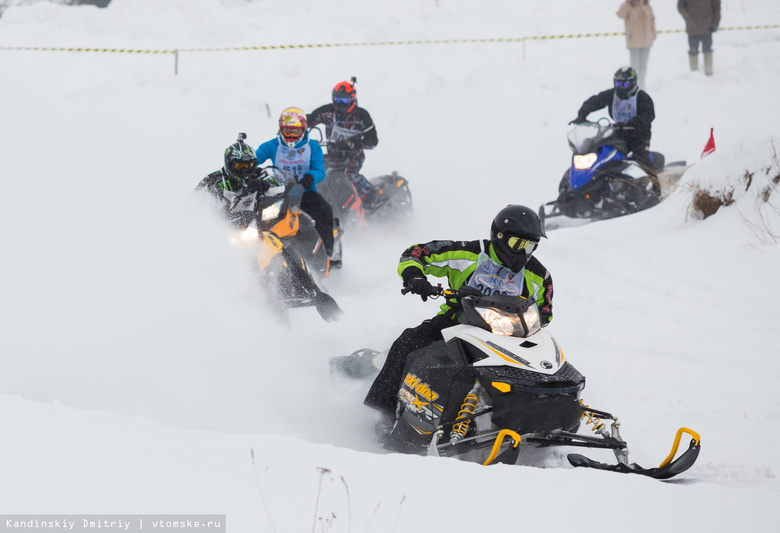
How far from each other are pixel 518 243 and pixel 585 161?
5.84 metres

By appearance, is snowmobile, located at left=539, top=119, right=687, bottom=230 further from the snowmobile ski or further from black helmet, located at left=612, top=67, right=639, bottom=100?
the snowmobile ski

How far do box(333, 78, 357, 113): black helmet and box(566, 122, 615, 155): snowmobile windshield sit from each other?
10.4 feet

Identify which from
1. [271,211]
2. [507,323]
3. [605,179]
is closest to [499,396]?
[507,323]

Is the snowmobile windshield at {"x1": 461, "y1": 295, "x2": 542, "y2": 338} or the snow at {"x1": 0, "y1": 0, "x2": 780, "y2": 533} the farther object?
the snowmobile windshield at {"x1": 461, "y1": 295, "x2": 542, "y2": 338}

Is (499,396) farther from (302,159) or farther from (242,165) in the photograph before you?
(302,159)

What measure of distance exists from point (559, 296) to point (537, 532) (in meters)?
4.56

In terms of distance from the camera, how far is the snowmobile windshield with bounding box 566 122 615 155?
1016cm

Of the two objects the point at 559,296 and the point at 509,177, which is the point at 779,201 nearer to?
the point at 559,296

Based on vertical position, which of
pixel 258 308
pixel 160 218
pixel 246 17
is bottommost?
pixel 258 308

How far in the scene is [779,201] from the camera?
777 centimetres

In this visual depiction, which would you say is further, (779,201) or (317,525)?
(779,201)

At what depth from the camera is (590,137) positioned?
10.2 metres

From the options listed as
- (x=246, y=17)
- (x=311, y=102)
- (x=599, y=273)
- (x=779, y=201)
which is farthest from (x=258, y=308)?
(x=246, y=17)

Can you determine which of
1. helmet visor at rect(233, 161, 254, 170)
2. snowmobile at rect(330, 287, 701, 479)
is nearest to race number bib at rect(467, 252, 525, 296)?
snowmobile at rect(330, 287, 701, 479)
